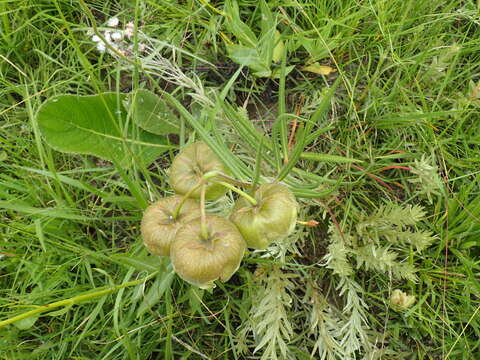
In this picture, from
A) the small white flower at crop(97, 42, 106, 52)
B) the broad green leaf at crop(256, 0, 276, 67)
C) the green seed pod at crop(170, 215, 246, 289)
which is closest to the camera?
the green seed pod at crop(170, 215, 246, 289)

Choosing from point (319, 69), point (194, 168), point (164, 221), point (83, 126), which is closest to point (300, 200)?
point (319, 69)

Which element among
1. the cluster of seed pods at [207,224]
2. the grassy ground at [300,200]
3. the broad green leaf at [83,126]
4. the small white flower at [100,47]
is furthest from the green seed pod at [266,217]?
the small white flower at [100,47]

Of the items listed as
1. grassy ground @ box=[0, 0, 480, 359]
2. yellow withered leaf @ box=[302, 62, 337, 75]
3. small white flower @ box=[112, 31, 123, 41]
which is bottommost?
grassy ground @ box=[0, 0, 480, 359]

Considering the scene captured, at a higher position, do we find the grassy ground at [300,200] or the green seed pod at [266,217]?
the green seed pod at [266,217]

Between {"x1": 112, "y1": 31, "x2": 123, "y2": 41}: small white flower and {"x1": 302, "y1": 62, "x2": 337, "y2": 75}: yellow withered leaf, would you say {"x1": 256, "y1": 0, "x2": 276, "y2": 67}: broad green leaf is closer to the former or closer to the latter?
{"x1": 302, "y1": 62, "x2": 337, "y2": 75}: yellow withered leaf

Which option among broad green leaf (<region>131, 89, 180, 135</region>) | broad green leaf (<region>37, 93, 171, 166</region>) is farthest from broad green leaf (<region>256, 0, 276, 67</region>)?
broad green leaf (<region>37, 93, 171, 166</region>)

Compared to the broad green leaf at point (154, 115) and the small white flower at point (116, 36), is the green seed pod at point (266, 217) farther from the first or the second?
the small white flower at point (116, 36)

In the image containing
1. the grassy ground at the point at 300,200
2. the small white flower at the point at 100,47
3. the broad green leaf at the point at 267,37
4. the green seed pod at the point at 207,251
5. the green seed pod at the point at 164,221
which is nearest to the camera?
the green seed pod at the point at 207,251

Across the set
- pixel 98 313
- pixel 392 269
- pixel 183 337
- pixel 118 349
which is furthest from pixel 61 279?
pixel 392 269
